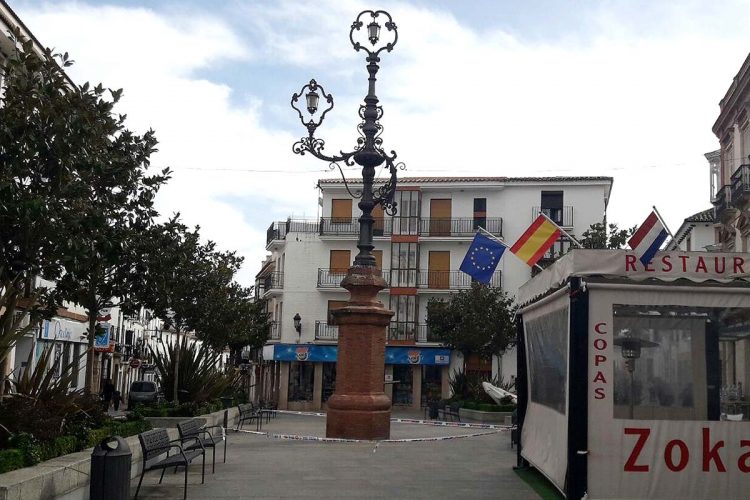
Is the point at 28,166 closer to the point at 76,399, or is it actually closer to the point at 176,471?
the point at 76,399

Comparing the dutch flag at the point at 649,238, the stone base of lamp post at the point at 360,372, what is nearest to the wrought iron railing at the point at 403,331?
the stone base of lamp post at the point at 360,372

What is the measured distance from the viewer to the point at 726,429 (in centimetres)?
856

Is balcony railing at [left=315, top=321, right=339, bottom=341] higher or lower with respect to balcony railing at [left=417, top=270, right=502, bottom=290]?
lower

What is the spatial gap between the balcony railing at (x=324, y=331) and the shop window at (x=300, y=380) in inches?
67.4

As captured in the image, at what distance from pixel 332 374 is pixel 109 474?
129 ft

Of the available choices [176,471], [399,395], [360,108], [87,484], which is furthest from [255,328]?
[87,484]

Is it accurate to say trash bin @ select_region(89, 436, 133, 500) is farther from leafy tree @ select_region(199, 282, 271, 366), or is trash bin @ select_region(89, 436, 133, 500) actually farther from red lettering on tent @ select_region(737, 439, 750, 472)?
leafy tree @ select_region(199, 282, 271, 366)

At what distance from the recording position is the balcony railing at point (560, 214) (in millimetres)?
46875

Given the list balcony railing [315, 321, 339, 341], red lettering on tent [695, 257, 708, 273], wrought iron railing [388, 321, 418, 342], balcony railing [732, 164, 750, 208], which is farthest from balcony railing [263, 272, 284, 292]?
red lettering on tent [695, 257, 708, 273]

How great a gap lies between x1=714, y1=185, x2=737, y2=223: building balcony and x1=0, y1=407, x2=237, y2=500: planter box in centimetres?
2585

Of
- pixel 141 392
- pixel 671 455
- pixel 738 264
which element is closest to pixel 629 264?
pixel 738 264

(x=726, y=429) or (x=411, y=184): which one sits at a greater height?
(x=411, y=184)

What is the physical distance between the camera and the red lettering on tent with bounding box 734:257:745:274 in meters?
8.75

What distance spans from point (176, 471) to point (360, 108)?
368 inches
